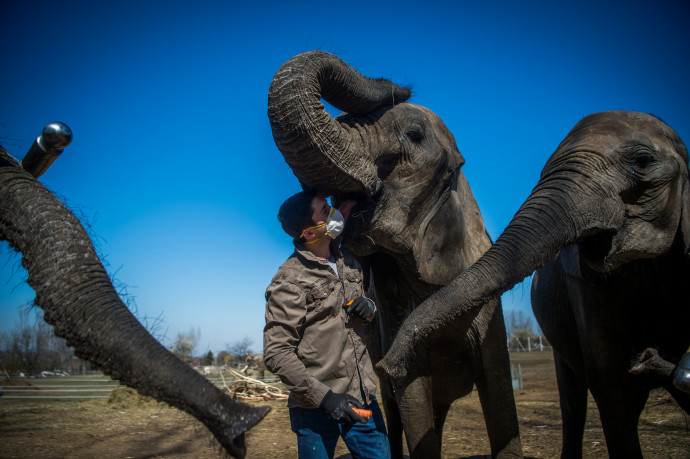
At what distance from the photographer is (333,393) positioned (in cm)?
257

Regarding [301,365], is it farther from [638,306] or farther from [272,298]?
[638,306]

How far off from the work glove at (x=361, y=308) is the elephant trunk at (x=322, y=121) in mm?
735

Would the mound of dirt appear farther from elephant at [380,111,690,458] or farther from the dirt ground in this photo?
elephant at [380,111,690,458]

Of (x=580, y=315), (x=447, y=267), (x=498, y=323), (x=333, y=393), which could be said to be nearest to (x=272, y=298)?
(x=333, y=393)

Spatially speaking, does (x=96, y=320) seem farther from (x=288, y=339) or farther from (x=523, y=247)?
(x=523, y=247)

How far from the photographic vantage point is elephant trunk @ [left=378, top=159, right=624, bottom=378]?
272cm

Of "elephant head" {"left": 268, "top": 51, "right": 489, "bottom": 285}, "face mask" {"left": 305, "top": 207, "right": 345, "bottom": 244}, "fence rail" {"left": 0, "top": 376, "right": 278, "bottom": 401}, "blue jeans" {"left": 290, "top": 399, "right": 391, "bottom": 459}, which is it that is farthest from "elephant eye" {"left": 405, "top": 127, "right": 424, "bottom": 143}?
"fence rail" {"left": 0, "top": 376, "right": 278, "bottom": 401}

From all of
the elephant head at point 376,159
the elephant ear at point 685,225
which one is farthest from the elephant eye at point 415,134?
the elephant ear at point 685,225

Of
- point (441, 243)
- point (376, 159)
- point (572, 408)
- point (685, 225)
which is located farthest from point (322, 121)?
point (572, 408)

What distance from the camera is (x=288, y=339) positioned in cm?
264

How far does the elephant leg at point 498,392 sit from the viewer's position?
3402mm

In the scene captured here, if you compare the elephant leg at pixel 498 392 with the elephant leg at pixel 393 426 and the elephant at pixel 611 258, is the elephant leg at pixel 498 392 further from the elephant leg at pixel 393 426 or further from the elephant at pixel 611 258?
the elephant leg at pixel 393 426

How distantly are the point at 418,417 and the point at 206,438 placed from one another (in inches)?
114

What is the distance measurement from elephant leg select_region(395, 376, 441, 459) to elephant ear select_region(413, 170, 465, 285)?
2.63 feet
